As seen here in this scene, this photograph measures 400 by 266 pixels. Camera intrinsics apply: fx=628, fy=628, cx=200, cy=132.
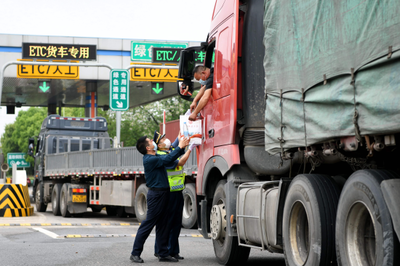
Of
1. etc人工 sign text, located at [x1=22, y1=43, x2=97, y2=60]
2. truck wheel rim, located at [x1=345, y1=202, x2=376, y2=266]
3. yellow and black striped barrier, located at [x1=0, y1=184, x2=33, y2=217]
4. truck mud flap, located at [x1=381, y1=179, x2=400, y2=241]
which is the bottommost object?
yellow and black striped barrier, located at [x1=0, y1=184, x2=33, y2=217]

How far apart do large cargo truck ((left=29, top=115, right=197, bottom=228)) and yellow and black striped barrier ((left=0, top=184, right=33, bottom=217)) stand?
1425 mm

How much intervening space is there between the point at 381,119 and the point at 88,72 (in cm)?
2799

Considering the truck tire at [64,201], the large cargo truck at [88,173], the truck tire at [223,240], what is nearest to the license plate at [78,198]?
the large cargo truck at [88,173]

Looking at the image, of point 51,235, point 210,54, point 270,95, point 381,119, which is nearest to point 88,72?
point 51,235

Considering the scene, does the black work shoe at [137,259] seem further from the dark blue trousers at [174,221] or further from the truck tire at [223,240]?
the truck tire at [223,240]

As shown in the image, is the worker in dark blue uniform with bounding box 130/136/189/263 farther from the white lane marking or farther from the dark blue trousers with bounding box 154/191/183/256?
the white lane marking

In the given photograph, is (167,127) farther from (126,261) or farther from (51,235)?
(126,261)

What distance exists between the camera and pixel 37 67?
92.1ft

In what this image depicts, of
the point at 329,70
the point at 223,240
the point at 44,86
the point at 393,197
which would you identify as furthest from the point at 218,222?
the point at 44,86

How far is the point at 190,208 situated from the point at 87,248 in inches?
186

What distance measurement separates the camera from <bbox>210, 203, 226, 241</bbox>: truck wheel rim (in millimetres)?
7930

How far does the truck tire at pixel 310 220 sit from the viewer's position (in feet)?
17.6

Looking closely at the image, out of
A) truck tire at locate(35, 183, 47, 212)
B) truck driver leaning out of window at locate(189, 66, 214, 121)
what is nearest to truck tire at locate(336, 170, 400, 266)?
truck driver leaning out of window at locate(189, 66, 214, 121)

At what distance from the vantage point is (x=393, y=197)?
167 inches
